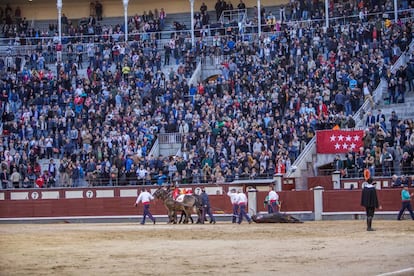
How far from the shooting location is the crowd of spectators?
118 ft

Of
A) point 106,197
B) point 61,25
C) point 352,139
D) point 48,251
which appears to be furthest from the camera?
point 61,25

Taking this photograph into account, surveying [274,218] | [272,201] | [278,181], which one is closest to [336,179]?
[278,181]

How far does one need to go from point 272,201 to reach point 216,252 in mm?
14114

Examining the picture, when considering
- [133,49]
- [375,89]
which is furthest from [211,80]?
[375,89]

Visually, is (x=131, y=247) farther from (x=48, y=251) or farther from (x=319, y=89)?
(x=319, y=89)

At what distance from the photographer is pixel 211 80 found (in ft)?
151

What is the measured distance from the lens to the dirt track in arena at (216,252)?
49.0 feet

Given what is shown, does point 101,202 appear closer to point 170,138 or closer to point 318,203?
point 170,138

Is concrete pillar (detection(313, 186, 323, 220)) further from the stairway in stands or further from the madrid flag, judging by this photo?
the madrid flag

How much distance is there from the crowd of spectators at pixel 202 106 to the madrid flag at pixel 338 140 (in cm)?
65

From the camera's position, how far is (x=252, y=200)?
1364 inches

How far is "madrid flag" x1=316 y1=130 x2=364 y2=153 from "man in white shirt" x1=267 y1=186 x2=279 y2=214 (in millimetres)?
3672

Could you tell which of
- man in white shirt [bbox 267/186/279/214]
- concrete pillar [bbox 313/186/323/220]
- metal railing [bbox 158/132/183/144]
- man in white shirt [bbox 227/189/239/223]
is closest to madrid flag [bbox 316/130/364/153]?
concrete pillar [bbox 313/186/323/220]

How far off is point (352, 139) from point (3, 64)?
2010cm
